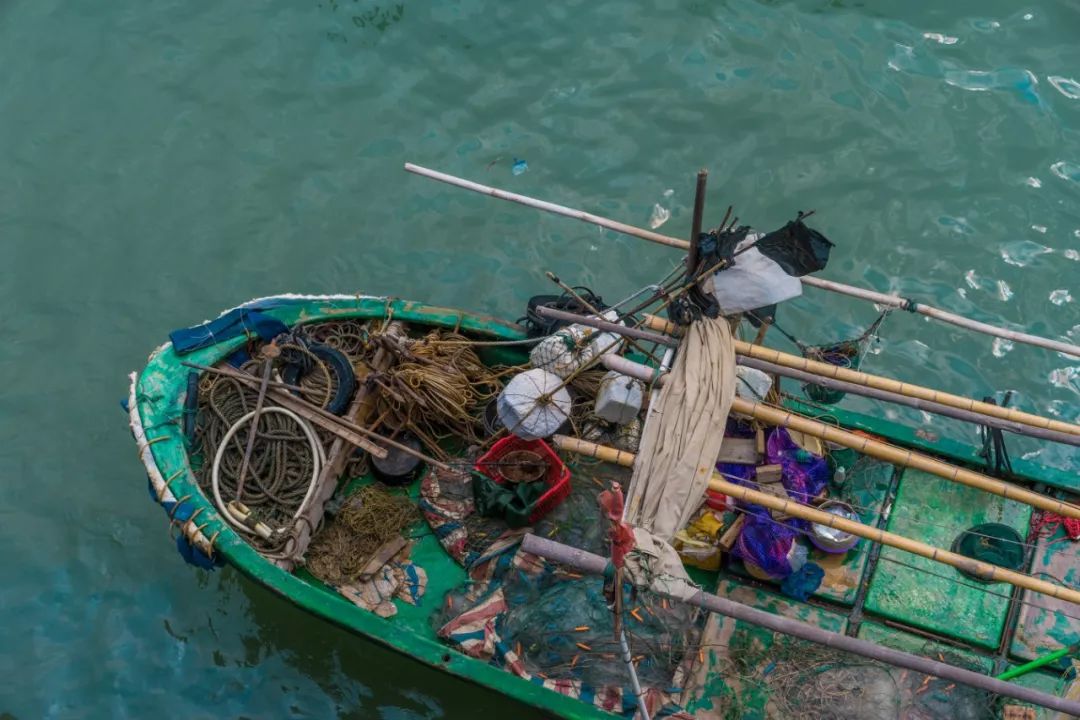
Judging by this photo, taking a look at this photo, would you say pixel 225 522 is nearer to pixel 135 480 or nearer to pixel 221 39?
pixel 135 480

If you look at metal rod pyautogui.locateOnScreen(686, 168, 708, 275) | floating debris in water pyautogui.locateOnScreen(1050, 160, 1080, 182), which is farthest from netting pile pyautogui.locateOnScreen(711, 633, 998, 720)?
floating debris in water pyautogui.locateOnScreen(1050, 160, 1080, 182)

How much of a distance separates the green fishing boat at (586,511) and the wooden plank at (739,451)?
0.02 metres

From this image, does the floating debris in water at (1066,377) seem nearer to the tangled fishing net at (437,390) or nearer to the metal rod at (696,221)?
the metal rod at (696,221)

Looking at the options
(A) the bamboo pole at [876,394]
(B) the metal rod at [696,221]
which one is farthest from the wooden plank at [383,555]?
(B) the metal rod at [696,221]

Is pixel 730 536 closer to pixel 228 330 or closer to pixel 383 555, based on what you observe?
pixel 383 555

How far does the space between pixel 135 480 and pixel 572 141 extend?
6084 millimetres

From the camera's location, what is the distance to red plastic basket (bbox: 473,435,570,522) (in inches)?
363

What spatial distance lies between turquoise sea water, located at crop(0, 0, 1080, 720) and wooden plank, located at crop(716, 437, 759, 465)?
2.63 m

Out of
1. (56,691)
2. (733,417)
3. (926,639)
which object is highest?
(733,417)

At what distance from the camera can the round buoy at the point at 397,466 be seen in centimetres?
979

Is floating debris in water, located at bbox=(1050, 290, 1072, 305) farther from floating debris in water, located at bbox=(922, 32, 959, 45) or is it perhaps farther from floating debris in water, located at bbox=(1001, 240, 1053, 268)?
floating debris in water, located at bbox=(922, 32, 959, 45)

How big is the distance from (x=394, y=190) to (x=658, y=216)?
3.03 meters

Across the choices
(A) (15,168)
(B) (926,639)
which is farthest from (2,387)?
(B) (926,639)

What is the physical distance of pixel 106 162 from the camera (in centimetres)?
1296
